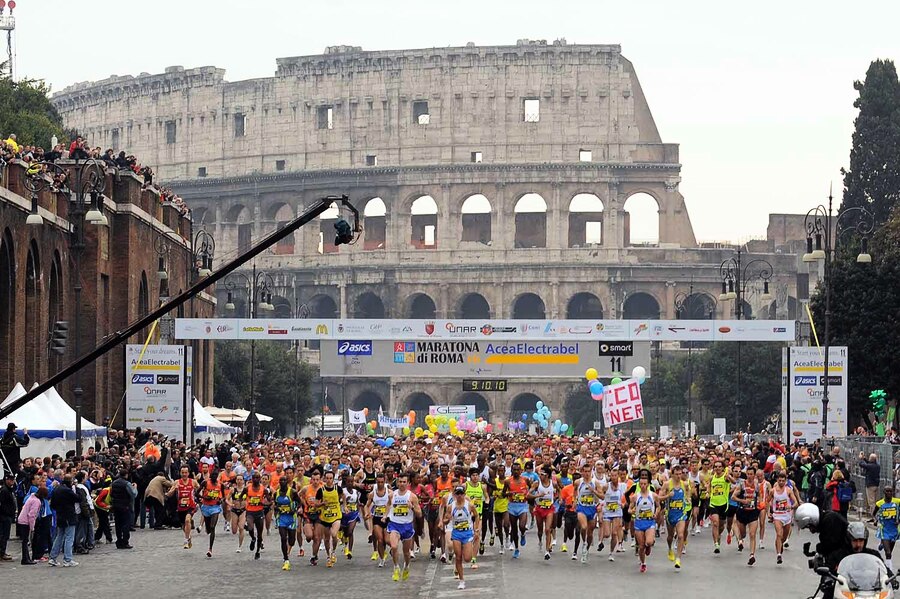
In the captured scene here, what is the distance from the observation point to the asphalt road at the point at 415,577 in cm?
2262

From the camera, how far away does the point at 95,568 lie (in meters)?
27.2

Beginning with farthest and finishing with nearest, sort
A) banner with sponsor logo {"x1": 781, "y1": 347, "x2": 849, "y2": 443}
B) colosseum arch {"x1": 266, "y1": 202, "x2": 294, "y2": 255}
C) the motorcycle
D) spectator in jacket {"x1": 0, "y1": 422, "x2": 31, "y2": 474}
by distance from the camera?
1. colosseum arch {"x1": 266, "y1": 202, "x2": 294, "y2": 255}
2. banner with sponsor logo {"x1": 781, "y1": 347, "x2": 849, "y2": 443}
3. spectator in jacket {"x1": 0, "y1": 422, "x2": 31, "y2": 474}
4. the motorcycle

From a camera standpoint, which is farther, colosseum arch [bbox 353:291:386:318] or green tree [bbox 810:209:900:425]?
colosseum arch [bbox 353:291:386:318]

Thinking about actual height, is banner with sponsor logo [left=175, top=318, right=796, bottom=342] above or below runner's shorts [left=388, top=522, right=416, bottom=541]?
above

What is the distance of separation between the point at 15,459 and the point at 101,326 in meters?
22.7

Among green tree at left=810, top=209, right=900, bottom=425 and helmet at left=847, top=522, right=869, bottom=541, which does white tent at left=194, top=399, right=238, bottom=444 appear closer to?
green tree at left=810, top=209, right=900, bottom=425

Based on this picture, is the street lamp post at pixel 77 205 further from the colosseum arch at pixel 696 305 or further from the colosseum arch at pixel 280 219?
the colosseum arch at pixel 280 219

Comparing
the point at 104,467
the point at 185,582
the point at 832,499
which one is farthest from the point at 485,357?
the point at 185,582

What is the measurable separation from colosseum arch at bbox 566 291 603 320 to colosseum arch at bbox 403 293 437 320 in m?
9.90

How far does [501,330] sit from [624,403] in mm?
6716

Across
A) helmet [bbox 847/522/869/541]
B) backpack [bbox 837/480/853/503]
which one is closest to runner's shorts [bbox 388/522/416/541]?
backpack [bbox 837/480/853/503]

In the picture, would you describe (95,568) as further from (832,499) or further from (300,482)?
(832,499)

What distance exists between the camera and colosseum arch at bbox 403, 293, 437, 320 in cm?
12650

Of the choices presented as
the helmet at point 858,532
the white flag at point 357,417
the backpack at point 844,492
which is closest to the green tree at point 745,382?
the white flag at point 357,417
